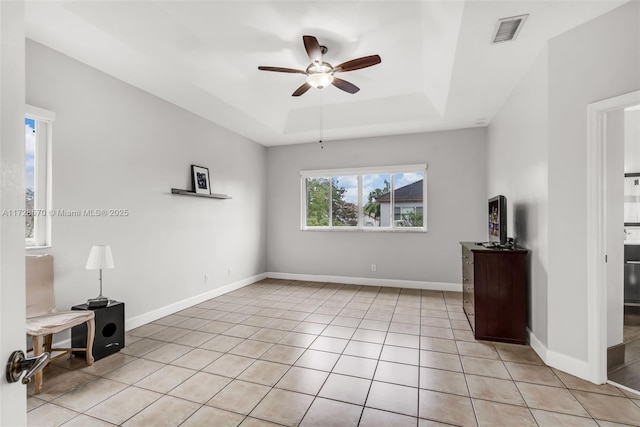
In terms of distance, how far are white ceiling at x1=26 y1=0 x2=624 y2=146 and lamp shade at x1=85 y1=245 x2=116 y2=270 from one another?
1.85 metres

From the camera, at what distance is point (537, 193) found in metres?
2.92

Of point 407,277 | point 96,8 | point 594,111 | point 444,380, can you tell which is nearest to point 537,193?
point 594,111

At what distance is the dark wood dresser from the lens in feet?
10.3

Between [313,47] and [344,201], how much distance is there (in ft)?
11.8

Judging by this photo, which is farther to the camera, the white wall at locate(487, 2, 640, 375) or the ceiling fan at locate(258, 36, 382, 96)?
the ceiling fan at locate(258, 36, 382, 96)

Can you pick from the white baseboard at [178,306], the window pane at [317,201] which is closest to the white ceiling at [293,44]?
the window pane at [317,201]

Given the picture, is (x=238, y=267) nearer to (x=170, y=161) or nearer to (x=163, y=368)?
(x=170, y=161)

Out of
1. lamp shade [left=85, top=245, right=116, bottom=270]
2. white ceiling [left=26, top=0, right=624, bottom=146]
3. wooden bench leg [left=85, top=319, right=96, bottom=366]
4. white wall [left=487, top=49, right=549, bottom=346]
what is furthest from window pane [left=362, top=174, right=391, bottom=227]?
wooden bench leg [left=85, top=319, right=96, bottom=366]

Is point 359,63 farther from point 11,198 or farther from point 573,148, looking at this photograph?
point 11,198

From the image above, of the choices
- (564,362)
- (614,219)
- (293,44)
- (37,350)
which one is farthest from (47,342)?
(614,219)

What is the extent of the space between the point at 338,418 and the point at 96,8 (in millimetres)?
3498

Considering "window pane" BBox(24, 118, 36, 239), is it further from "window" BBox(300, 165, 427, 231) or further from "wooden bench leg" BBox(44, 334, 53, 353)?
"window" BBox(300, 165, 427, 231)

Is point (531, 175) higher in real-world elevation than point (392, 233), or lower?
higher

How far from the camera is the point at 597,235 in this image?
2396mm
